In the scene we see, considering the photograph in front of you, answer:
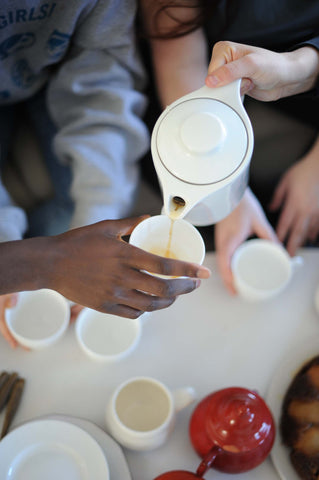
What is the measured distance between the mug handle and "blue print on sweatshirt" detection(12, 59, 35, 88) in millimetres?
679

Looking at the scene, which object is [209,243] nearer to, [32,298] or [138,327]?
[138,327]

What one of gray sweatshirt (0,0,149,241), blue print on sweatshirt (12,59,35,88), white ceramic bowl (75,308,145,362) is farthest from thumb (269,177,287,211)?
blue print on sweatshirt (12,59,35,88)

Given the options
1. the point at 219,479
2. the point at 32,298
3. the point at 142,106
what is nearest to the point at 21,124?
the point at 142,106

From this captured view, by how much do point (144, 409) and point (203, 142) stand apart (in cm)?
39

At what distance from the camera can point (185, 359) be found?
0.70 meters

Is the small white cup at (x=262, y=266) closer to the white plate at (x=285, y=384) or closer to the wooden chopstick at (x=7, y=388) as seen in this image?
the white plate at (x=285, y=384)

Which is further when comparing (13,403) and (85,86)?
(85,86)

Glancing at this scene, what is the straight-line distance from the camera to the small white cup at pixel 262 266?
0.76m

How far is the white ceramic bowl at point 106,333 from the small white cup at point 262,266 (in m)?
0.20

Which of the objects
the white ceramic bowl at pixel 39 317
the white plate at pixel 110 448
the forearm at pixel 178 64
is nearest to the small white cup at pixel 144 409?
the white plate at pixel 110 448

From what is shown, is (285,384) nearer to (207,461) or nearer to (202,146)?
(207,461)

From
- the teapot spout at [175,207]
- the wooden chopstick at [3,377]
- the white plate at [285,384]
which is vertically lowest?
the white plate at [285,384]

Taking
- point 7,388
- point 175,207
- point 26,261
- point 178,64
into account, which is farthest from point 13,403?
point 178,64

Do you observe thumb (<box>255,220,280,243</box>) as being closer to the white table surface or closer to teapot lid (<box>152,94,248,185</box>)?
the white table surface
